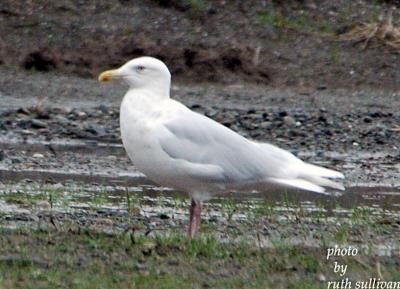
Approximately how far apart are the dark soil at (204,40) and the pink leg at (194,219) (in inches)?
351

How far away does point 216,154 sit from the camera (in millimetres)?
8742

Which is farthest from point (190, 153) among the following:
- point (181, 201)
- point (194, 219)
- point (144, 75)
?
point (181, 201)

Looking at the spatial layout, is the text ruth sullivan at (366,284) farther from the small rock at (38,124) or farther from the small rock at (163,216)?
the small rock at (38,124)

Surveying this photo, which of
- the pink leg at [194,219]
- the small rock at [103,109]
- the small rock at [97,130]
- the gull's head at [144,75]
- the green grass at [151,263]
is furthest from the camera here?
the small rock at [103,109]

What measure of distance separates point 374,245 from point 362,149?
601 centimetres

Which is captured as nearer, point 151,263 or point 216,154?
point 151,263

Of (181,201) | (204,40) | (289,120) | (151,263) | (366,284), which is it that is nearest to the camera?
(366,284)

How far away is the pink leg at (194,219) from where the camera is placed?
8445 mm

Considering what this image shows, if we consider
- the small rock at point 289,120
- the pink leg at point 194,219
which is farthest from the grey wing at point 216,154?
the small rock at point 289,120

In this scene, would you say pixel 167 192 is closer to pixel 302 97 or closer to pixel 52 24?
pixel 302 97

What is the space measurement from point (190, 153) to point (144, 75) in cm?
68

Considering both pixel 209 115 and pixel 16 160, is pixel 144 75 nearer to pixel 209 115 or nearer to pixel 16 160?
pixel 16 160

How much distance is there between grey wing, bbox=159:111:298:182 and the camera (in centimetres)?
861

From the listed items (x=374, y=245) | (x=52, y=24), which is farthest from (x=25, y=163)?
(x=52, y=24)
